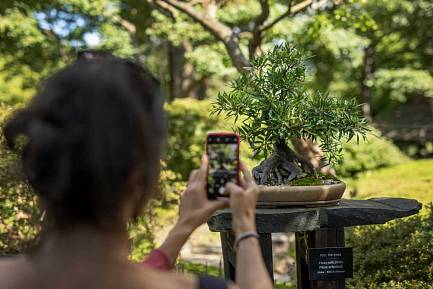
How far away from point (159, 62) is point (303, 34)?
14.2 m

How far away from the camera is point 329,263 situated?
3.79 m

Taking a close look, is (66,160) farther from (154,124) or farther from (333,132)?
(333,132)

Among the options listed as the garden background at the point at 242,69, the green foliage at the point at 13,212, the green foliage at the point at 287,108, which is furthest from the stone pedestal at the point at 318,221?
the green foliage at the point at 13,212

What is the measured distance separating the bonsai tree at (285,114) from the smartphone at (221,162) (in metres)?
1.90

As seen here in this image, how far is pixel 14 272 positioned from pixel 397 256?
4599 mm

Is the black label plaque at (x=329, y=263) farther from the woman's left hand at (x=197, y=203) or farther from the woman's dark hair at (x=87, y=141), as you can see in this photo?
the woman's dark hair at (x=87, y=141)

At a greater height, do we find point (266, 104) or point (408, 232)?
point (266, 104)

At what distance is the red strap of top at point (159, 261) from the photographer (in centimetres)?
160

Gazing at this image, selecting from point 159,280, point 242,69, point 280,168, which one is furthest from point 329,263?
point 242,69

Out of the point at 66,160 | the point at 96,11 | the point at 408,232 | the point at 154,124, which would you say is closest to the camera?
the point at 66,160

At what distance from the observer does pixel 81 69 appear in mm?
1176

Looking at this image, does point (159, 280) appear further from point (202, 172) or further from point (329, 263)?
point (329, 263)

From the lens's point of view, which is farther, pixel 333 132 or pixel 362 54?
pixel 362 54

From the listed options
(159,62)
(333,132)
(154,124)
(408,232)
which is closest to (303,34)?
(408,232)
